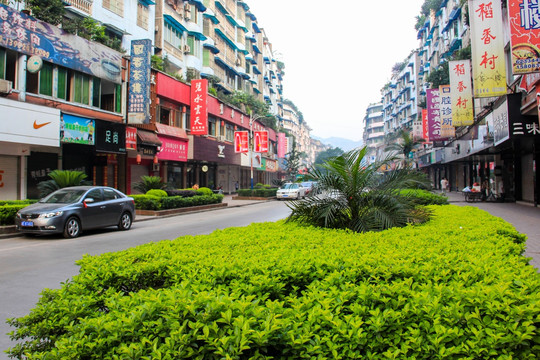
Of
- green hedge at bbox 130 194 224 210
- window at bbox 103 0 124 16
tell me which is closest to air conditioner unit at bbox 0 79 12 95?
green hedge at bbox 130 194 224 210

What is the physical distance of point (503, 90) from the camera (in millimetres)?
15789

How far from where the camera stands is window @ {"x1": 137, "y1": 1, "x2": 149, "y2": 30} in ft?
86.1

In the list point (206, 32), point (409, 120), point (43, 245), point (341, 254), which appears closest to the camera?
point (341, 254)

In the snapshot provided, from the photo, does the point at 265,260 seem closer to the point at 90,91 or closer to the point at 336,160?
the point at 336,160

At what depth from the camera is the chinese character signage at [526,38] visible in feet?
40.5

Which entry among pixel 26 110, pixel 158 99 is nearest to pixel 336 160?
pixel 26 110

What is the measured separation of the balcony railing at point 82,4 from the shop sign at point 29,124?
6.67m

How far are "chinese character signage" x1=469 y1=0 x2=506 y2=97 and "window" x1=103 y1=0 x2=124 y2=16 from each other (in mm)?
19625

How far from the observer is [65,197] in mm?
12336

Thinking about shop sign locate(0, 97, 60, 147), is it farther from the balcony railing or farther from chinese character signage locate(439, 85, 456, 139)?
chinese character signage locate(439, 85, 456, 139)

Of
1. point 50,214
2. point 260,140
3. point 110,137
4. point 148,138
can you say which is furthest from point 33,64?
point 260,140

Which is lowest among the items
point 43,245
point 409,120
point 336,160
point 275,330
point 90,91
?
point 43,245

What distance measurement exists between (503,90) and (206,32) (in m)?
28.1

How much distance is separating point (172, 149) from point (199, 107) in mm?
4444
